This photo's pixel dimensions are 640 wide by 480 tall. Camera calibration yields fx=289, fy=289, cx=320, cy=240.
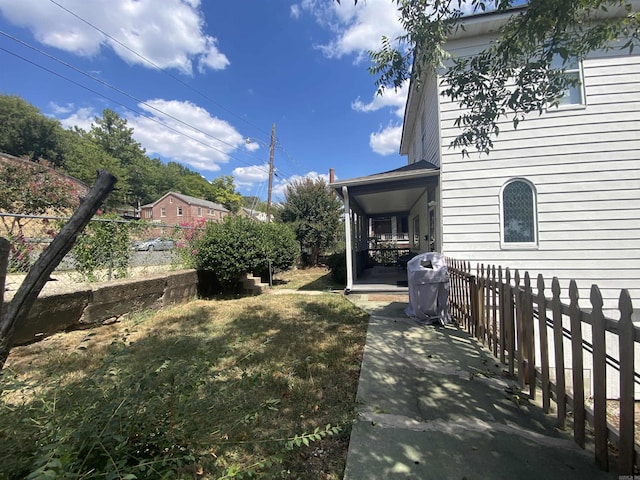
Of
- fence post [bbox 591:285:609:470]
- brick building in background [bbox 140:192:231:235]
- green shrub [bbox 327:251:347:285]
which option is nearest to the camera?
fence post [bbox 591:285:609:470]

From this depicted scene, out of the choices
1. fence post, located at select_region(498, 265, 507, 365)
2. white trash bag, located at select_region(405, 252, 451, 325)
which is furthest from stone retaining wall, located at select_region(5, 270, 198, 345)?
fence post, located at select_region(498, 265, 507, 365)

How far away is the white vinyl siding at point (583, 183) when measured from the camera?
5.83 m

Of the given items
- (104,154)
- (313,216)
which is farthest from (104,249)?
(104,154)

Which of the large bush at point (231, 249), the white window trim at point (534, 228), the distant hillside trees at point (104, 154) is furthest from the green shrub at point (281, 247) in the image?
the distant hillside trees at point (104, 154)

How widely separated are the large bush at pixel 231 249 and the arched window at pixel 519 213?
5.62 m

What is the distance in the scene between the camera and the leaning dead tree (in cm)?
146

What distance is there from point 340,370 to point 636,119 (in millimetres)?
7780

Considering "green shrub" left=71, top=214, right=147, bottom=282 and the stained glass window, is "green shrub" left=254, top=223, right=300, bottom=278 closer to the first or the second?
"green shrub" left=71, top=214, right=147, bottom=282

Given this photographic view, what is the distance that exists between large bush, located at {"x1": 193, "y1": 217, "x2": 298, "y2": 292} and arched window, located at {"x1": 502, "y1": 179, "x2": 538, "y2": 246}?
Answer: 5621 mm

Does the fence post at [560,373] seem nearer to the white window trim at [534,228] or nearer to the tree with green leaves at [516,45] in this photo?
the tree with green leaves at [516,45]

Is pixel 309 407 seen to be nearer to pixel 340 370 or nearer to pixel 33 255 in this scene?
pixel 340 370

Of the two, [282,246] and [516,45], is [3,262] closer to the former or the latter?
[516,45]

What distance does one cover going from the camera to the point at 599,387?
1.69 m

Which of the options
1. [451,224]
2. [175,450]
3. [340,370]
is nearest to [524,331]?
[340,370]
